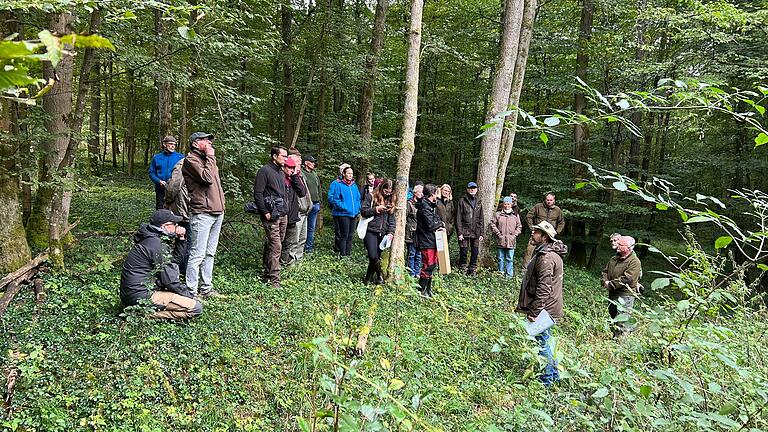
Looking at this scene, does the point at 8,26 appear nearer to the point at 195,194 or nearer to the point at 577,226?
the point at 195,194

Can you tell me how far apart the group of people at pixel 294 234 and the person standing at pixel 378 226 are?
0.06 feet

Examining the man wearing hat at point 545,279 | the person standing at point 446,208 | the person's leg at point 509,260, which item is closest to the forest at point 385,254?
the person's leg at point 509,260

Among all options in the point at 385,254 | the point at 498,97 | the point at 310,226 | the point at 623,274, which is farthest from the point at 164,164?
the point at 623,274

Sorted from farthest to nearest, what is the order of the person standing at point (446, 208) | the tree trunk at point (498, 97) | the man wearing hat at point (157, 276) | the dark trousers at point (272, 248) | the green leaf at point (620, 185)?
the tree trunk at point (498, 97) < the person standing at point (446, 208) < the dark trousers at point (272, 248) < the man wearing hat at point (157, 276) < the green leaf at point (620, 185)

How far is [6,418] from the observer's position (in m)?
3.43

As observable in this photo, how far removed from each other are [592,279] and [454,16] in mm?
10576

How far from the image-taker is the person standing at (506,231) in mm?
10156

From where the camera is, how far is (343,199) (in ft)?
30.3

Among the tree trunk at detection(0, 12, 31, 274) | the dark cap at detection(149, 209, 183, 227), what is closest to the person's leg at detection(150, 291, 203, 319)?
the dark cap at detection(149, 209, 183, 227)

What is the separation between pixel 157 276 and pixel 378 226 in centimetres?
376

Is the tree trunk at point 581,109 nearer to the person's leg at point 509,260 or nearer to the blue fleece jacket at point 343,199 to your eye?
the person's leg at point 509,260

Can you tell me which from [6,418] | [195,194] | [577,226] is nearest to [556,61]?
[577,226]

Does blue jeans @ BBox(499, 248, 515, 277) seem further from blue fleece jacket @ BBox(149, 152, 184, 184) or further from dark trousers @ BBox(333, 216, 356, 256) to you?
blue fleece jacket @ BBox(149, 152, 184, 184)

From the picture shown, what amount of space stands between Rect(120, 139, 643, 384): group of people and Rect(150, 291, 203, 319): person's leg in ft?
0.04
